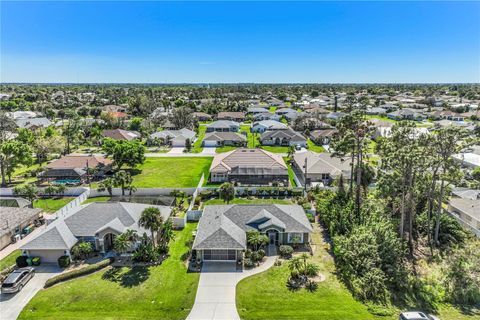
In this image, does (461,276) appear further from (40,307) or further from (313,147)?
(313,147)

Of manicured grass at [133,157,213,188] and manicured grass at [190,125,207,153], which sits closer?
manicured grass at [133,157,213,188]

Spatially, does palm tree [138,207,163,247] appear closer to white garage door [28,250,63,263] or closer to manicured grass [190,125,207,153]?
white garage door [28,250,63,263]

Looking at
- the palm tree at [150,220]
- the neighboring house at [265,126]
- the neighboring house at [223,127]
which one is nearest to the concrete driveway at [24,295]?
the palm tree at [150,220]

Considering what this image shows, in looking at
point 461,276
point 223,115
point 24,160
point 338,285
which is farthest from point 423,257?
point 223,115

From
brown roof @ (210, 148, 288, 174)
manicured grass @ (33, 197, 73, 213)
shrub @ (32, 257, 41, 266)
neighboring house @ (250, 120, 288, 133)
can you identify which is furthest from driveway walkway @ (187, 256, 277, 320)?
neighboring house @ (250, 120, 288, 133)

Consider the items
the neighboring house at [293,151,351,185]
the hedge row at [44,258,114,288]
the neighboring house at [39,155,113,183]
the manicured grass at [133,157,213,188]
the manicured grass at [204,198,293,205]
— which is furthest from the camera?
the neighboring house at [39,155,113,183]

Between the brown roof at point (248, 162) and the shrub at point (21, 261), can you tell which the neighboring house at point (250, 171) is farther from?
the shrub at point (21, 261)

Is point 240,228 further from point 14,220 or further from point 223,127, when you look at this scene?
point 223,127

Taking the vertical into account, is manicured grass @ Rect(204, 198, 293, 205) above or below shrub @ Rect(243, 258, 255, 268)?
above
